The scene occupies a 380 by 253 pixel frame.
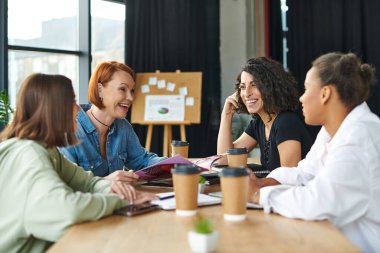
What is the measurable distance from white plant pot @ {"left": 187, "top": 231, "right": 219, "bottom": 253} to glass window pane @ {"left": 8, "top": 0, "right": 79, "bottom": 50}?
409 cm

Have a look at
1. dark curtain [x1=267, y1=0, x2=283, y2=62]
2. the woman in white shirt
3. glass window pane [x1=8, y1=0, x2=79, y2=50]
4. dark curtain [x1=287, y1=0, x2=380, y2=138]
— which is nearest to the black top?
the woman in white shirt

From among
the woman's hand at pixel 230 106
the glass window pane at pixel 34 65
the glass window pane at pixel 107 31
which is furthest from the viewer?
the glass window pane at pixel 107 31

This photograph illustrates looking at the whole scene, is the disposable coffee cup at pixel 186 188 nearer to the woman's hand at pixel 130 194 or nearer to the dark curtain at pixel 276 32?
the woman's hand at pixel 130 194

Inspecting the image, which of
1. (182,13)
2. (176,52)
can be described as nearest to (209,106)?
(176,52)

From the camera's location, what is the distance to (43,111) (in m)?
1.46

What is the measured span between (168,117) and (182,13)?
1.40 metres

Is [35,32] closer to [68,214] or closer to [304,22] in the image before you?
[304,22]

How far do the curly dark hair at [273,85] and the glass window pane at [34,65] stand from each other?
7.72 ft

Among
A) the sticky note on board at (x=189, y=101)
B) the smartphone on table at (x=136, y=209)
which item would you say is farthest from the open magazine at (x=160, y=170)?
the sticky note on board at (x=189, y=101)

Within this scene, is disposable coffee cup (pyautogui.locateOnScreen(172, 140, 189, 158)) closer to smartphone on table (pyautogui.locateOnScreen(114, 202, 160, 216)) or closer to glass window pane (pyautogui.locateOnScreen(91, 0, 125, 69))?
smartphone on table (pyautogui.locateOnScreen(114, 202, 160, 216))

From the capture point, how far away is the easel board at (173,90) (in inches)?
208

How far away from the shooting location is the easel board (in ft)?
17.4

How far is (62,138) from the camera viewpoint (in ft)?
4.88

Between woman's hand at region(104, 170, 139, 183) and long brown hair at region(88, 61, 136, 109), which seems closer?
woman's hand at region(104, 170, 139, 183)
